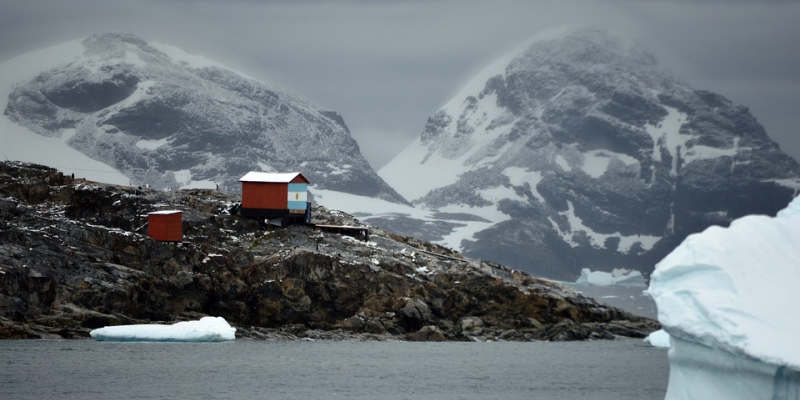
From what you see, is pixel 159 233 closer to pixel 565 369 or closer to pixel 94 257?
pixel 94 257

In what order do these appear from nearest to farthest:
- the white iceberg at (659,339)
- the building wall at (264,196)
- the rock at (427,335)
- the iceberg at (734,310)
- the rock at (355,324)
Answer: the iceberg at (734,310) < the rock at (355,324) < the rock at (427,335) < the white iceberg at (659,339) < the building wall at (264,196)

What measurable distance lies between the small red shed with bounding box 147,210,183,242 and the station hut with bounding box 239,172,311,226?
10.3 meters

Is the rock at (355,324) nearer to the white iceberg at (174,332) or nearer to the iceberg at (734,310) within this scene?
the white iceberg at (174,332)

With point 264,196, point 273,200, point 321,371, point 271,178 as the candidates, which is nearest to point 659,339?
point 321,371

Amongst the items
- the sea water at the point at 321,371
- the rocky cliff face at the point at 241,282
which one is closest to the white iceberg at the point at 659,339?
the rocky cliff face at the point at 241,282

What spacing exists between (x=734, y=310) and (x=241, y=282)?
61950mm

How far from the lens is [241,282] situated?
9669cm

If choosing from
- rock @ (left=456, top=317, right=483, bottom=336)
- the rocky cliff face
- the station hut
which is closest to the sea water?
rock @ (left=456, top=317, right=483, bottom=336)

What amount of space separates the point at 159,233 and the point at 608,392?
4897 centimetres

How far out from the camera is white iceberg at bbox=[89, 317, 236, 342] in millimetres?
85113

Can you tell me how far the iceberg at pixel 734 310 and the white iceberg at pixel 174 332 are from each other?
5168 cm

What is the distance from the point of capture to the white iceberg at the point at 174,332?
85.1 meters

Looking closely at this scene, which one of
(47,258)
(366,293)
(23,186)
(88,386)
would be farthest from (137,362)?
(23,186)

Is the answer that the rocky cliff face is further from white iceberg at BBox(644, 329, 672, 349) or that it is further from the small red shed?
white iceberg at BBox(644, 329, 672, 349)
